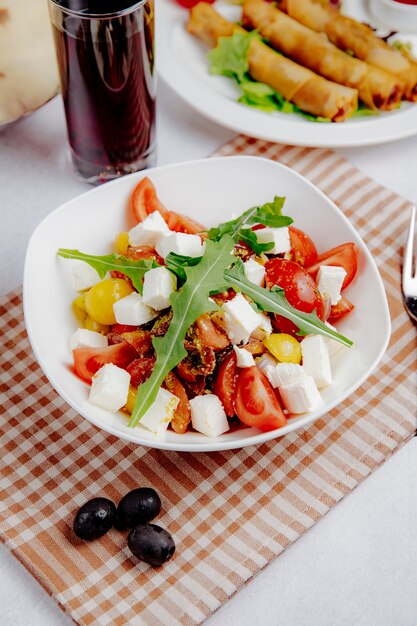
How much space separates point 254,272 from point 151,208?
15.9 inches

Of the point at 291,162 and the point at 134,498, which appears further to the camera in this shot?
the point at 291,162

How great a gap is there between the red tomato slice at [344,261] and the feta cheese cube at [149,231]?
1.22ft

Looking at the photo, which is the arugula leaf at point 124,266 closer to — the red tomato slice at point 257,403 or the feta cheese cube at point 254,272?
the feta cheese cube at point 254,272

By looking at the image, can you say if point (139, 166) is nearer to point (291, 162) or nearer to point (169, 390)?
point (291, 162)

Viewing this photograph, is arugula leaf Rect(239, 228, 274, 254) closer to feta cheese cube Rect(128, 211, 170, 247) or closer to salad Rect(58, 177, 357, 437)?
salad Rect(58, 177, 357, 437)

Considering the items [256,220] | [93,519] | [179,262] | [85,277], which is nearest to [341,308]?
[256,220]

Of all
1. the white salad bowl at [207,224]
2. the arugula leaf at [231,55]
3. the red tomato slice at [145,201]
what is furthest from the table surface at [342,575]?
the arugula leaf at [231,55]

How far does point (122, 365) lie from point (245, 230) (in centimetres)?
44

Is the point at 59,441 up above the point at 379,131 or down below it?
below

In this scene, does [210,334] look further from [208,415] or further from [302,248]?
[302,248]

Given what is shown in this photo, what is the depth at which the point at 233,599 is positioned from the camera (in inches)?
62.7

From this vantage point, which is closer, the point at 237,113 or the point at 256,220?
the point at 256,220

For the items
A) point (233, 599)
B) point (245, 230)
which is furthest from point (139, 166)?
point (233, 599)

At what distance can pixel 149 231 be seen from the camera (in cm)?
181
